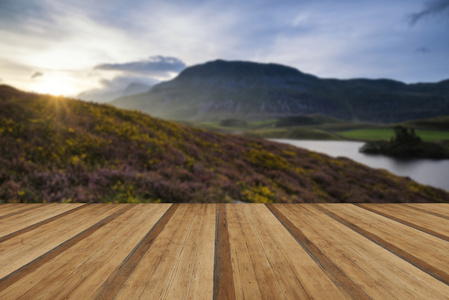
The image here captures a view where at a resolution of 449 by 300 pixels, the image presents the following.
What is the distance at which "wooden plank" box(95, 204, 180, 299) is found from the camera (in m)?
1.72

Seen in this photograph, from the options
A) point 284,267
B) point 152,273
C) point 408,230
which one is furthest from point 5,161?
point 408,230

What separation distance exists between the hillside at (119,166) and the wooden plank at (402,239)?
333cm

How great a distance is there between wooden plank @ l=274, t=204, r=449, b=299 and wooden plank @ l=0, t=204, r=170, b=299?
2182 mm

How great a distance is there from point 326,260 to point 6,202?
596cm

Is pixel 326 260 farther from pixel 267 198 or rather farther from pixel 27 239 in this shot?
pixel 267 198

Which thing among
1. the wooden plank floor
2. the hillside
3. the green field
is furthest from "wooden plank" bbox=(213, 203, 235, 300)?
the green field

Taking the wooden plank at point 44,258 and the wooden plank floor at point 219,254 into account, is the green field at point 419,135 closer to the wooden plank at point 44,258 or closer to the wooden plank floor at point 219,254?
the wooden plank floor at point 219,254

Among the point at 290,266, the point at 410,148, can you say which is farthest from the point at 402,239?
the point at 410,148

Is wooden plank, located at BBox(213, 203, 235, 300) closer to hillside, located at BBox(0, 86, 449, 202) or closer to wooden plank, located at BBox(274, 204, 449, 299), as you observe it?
wooden plank, located at BBox(274, 204, 449, 299)

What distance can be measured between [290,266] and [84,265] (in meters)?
1.95

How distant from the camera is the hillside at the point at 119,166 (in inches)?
218

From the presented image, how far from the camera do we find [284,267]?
2078mm

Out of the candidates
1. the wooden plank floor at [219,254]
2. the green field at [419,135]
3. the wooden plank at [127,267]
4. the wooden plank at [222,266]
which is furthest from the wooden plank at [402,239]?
the green field at [419,135]

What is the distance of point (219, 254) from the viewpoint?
2.28 metres
